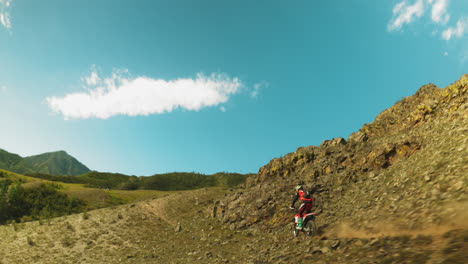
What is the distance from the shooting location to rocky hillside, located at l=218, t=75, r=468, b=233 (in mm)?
12500

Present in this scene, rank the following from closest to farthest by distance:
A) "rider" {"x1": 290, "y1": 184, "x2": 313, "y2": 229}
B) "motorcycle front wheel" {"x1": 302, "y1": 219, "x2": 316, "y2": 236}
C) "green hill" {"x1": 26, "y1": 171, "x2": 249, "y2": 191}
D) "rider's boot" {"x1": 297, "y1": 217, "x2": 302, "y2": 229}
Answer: "motorcycle front wheel" {"x1": 302, "y1": 219, "x2": 316, "y2": 236} → "rider" {"x1": 290, "y1": 184, "x2": 313, "y2": 229} → "rider's boot" {"x1": 297, "y1": 217, "x2": 302, "y2": 229} → "green hill" {"x1": 26, "y1": 171, "x2": 249, "y2": 191}

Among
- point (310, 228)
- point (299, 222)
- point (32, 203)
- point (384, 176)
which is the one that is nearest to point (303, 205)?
point (299, 222)

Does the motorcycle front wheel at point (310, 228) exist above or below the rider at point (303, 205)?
below

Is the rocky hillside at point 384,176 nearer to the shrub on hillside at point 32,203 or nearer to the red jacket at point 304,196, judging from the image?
the red jacket at point 304,196

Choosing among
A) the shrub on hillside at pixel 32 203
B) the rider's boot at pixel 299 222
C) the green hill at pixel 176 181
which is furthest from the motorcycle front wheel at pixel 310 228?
the green hill at pixel 176 181

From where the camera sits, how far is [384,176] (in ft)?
65.8

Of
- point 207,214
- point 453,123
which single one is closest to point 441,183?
point 453,123

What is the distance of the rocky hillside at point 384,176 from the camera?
12.5 meters

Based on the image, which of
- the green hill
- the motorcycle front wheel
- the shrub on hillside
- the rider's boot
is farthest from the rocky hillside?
the green hill

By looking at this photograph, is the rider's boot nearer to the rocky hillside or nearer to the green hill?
the rocky hillside

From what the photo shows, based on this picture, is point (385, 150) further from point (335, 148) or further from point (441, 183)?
point (441, 183)

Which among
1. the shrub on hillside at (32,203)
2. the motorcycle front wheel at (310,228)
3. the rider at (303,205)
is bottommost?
the shrub on hillside at (32,203)

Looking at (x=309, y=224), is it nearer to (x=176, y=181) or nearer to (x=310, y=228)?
(x=310, y=228)

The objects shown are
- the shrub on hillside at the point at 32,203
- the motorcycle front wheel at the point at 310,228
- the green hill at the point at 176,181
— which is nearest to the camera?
the motorcycle front wheel at the point at 310,228
